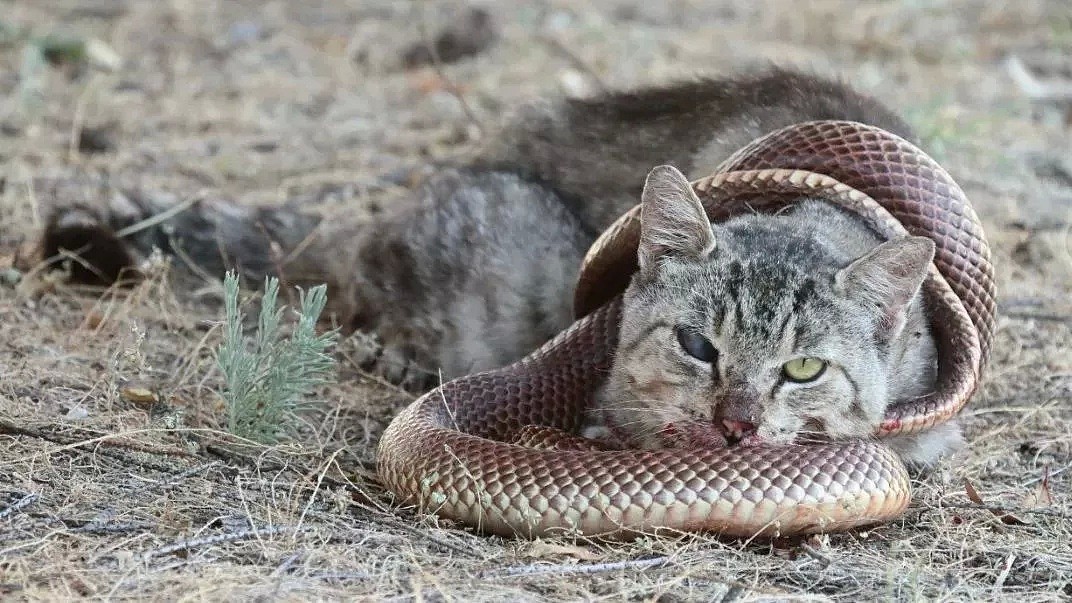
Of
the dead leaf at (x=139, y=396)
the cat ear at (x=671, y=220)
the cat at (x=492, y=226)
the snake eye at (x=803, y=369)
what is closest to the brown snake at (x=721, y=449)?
the snake eye at (x=803, y=369)

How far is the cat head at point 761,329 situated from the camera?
158 inches

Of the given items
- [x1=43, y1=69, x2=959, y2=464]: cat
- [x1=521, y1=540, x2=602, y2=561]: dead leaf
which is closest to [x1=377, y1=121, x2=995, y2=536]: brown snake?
[x1=521, y1=540, x2=602, y2=561]: dead leaf

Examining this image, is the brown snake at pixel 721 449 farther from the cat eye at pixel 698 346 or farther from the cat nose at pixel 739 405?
the cat eye at pixel 698 346

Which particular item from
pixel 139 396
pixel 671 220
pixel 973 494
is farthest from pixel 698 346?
pixel 139 396

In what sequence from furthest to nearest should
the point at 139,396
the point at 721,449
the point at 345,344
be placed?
the point at 345,344
the point at 139,396
the point at 721,449

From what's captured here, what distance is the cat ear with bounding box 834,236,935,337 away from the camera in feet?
13.0

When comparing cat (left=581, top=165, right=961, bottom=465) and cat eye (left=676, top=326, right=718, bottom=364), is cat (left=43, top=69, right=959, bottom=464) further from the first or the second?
cat eye (left=676, top=326, right=718, bottom=364)

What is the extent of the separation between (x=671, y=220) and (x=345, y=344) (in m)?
1.98

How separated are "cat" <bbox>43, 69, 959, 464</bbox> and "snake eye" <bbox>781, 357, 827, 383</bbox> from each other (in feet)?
4.75

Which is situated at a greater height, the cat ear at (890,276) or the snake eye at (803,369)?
the cat ear at (890,276)

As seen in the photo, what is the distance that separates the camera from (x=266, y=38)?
391 inches

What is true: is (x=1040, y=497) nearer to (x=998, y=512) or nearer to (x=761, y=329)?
(x=998, y=512)

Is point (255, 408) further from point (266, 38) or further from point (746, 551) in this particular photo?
point (266, 38)

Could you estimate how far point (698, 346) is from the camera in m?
4.15
